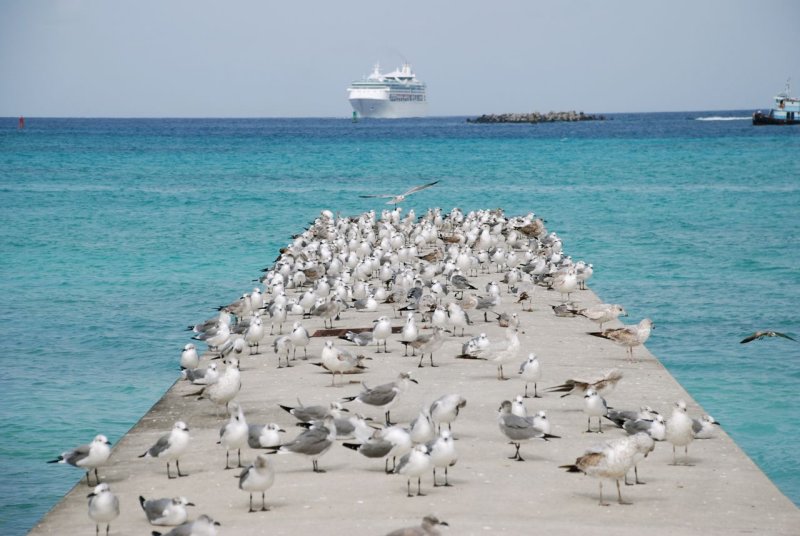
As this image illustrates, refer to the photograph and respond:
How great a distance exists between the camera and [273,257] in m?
36.3

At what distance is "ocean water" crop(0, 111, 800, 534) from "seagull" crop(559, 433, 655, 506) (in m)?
3.83

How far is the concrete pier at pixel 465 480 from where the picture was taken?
1039 cm

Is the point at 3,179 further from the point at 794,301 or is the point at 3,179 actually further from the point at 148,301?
the point at 794,301

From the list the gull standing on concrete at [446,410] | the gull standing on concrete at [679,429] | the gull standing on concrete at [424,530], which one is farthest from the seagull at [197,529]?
the gull standing on concrete at [679,429]

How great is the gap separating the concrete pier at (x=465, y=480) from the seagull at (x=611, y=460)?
24 centimetres

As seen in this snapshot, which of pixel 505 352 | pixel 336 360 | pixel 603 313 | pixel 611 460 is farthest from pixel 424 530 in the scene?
pixel 603 313

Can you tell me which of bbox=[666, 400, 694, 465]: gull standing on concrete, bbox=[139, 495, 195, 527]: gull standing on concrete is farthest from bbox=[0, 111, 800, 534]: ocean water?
bbox=[139, 495, 195, 527]: gull standing on concrete

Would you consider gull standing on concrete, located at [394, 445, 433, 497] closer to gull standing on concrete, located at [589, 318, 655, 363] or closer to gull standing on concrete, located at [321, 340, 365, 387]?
gull standing on concrete, located at [321, 340, 365, 387]

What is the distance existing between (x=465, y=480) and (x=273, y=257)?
2526 centimetres

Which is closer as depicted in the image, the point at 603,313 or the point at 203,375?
the point at 203,375

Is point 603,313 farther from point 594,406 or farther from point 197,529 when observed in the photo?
point 197,529

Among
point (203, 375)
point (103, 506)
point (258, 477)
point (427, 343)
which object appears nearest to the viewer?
point (103, 506)

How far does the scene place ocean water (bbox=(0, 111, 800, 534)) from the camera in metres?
17.4

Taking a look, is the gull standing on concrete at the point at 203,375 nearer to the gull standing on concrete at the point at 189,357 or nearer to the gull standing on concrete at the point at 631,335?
the gull standing on concrete at the point at 189,357
